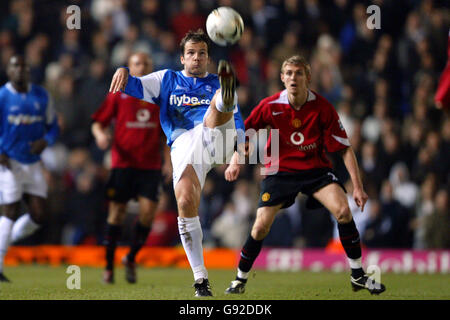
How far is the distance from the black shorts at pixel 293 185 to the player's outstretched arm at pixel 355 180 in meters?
0.20

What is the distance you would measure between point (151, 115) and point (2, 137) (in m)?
2.08

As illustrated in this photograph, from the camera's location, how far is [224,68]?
21.0 ft

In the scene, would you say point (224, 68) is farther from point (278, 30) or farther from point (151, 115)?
point (278, 30)

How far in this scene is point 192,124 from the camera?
7.29 m

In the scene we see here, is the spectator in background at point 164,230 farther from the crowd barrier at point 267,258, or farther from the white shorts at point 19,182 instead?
the white shorts at point 19,182

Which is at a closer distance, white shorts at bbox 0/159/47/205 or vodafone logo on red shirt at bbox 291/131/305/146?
vodafone logo on red shirt at bbox 291/131/305/146

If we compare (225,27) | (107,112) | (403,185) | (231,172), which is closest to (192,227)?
(231,172)

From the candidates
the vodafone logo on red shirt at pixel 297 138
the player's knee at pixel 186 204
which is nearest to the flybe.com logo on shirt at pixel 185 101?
the player's knee at pixel 186 204

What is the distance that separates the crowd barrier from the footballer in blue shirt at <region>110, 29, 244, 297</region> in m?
6.10

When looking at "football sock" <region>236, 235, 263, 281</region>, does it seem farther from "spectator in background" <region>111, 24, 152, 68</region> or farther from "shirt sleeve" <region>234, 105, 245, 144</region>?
"spectator in background" <region>111, 24, 152, 68</region>

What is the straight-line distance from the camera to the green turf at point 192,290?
748 cm

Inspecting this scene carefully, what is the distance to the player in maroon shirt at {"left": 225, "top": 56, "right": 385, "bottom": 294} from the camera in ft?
24.9

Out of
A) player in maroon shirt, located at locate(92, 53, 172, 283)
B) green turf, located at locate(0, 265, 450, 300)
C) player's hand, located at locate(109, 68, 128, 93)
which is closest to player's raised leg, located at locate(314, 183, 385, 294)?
green turf, located at locate(0, 265, 450, 300)

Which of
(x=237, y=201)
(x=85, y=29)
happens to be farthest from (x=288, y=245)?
(x=85, y=29)
